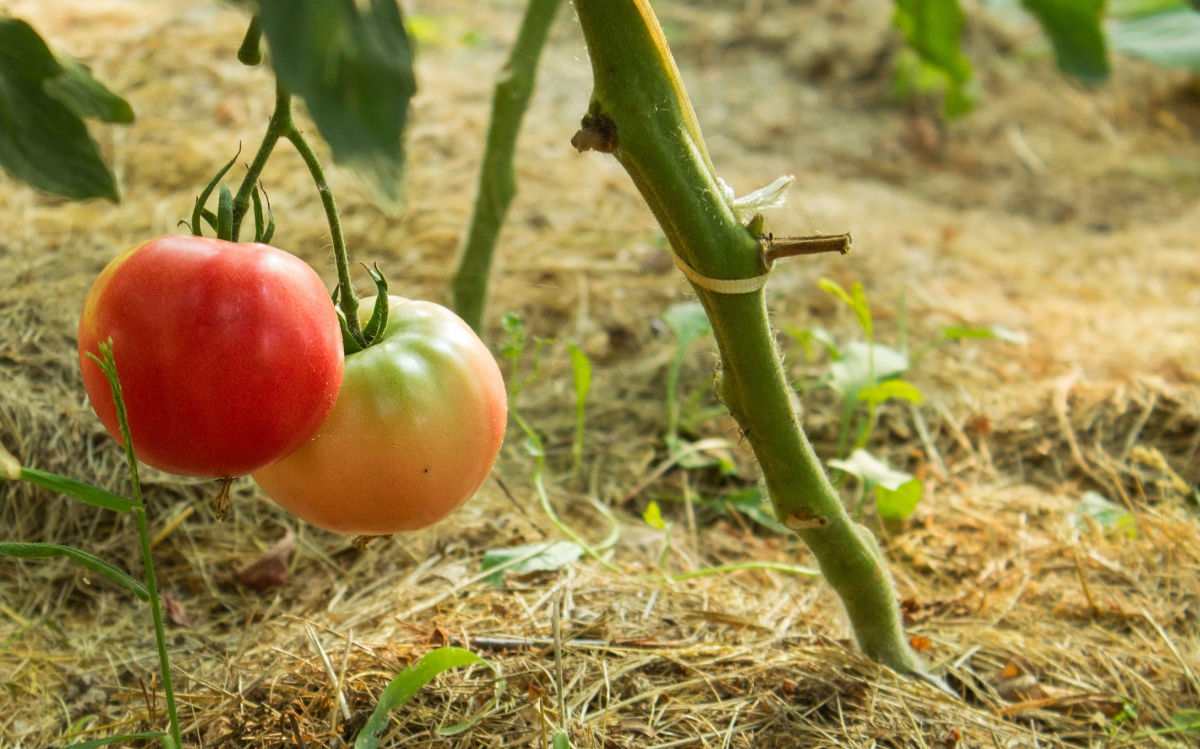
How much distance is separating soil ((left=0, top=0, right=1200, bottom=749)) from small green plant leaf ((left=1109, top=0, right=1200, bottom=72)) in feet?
1.41

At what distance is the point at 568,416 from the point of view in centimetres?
180

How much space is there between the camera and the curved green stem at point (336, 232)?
31.0 inches

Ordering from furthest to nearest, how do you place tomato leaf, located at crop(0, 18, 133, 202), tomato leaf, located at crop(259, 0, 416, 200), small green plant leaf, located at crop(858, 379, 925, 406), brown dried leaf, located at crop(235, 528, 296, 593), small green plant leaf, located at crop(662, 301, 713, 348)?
small green plant leaf, located at crop(662, 301, 713, 348) < small green plant leaf, located at crop(858, 379, 925, 406) < brown dried leaf, located at crop(235, 528, 296, 593) < tomato leaf, located at crop(0, 18, 133, 202) < tomato leaf, located at crop(259, 0, 416, 200)

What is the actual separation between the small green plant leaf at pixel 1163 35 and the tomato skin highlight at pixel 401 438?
2043 millimetres

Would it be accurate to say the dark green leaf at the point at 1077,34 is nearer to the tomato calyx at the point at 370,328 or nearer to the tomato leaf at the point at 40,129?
the tomato calyx at the point at 370,328

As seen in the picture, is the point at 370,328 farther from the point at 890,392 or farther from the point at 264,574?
the point at 890,392

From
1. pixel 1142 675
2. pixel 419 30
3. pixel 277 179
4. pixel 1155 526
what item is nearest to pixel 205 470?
pixel 1142 675

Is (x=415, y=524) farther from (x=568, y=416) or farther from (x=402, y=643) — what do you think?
(x=568, y=416)

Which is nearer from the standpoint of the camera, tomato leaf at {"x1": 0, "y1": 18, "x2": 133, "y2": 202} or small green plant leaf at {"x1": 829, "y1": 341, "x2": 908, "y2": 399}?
tomato leaf at {"x1": 0, "y1": 18, "x2": 133, "y2": 202}

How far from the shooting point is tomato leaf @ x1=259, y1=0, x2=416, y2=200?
1.99ft

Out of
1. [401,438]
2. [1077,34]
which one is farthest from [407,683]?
[1077,34]

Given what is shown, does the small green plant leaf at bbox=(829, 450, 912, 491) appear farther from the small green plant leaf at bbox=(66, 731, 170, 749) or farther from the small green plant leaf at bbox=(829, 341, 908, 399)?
the small green plant leaf at bbox=(66, 731, 170, 749)

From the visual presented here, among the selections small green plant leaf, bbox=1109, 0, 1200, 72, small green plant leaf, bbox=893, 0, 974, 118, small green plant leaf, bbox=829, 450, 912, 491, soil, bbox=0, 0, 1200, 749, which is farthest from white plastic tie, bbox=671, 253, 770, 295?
small green plant leaf, bbox=1109, 0, 1200, 72

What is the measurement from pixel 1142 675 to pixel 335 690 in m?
0.87
